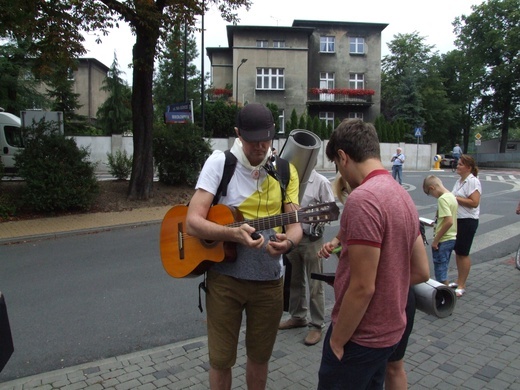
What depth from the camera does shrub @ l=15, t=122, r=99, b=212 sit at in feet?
37.3

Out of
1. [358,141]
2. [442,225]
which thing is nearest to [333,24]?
[442,225]

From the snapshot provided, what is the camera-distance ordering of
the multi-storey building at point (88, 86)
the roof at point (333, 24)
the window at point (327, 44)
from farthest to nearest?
the multi-storey building at point (88, 86) < the window at point (327, 44) < the roof at point (333, 24)

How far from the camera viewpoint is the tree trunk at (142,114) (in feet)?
41.5

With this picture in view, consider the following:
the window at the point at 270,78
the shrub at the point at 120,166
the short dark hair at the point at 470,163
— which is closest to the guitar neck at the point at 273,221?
the short dark hair at the point at 470,163

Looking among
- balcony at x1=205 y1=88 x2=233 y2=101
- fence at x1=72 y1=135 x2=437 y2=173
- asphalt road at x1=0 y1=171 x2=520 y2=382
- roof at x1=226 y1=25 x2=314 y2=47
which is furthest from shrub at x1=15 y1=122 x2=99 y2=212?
roof at x1=226 y1=25 x2=314 y2=47

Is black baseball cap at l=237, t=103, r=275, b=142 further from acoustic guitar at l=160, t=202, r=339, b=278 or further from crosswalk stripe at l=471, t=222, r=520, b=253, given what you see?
crosswalk stripe at l=471, t=222, r=520, b=253

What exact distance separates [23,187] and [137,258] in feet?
20.6

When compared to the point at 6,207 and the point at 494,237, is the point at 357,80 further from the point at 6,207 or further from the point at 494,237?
the point at 6,207

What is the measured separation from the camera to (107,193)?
44.8 feet

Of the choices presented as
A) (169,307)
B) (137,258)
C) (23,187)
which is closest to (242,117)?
(169,307)

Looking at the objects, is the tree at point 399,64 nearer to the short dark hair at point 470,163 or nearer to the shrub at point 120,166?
the shrub at point 120,166

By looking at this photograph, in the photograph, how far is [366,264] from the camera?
5.64 ft

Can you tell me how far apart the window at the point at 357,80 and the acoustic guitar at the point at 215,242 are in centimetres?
3987

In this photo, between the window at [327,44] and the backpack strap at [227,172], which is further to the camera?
the window at [327,44]
